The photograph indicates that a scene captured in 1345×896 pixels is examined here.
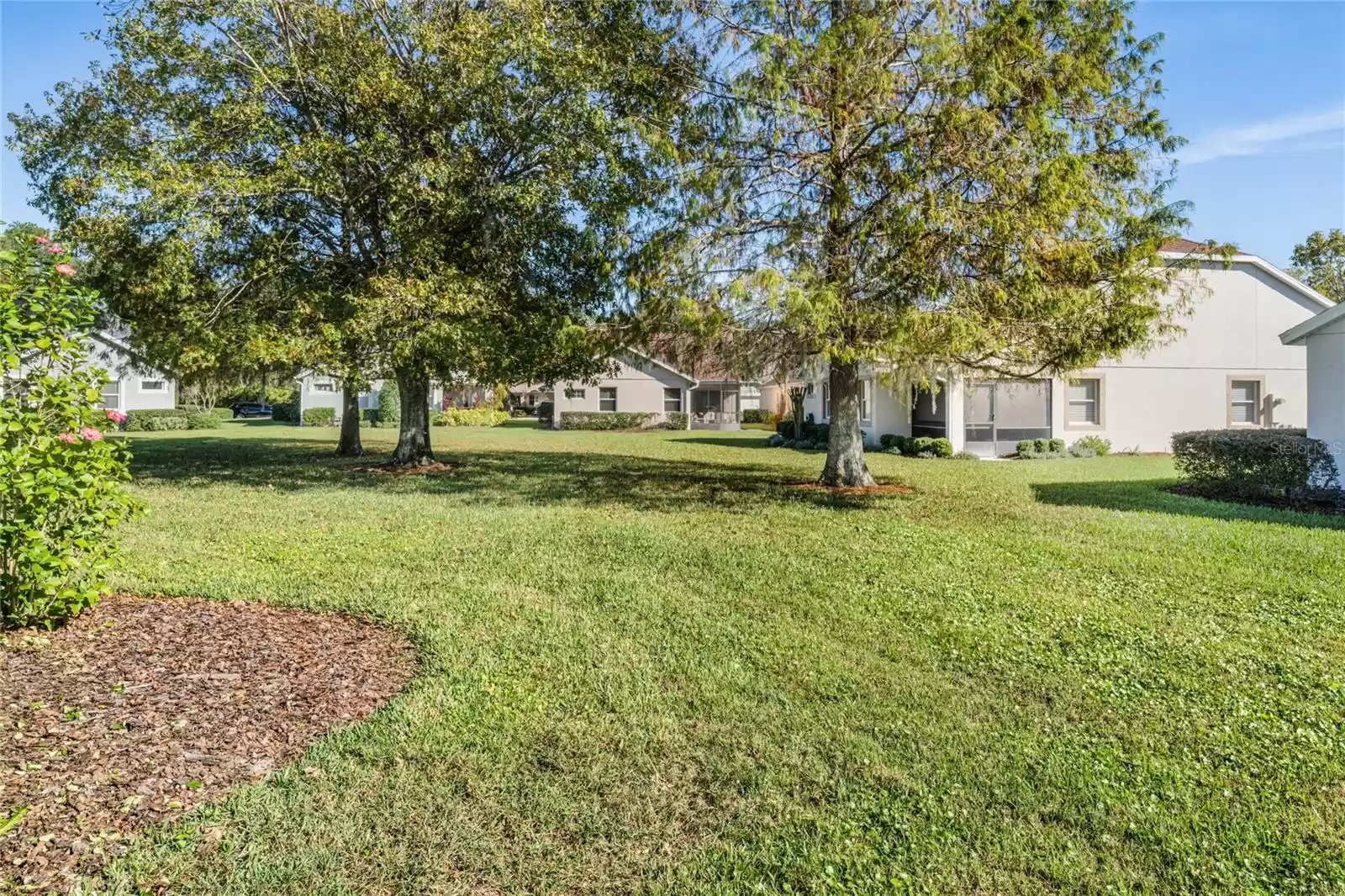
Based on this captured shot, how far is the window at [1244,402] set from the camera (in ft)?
70.1

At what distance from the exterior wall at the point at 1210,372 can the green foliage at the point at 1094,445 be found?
0.99ft

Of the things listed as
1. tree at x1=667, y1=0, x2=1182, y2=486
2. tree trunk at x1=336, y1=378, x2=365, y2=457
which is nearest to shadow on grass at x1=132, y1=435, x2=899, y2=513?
tree trunk at x1=336, y1=378, x2=365, y2=457

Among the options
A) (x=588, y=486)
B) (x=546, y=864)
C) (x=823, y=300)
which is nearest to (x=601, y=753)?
(x=546, y=864)

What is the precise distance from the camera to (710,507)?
10.4 metres

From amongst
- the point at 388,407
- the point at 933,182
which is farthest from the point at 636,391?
the point at 933,182

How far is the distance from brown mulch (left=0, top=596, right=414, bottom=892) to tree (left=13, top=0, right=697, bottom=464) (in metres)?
7.26

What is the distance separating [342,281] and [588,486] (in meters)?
6.10

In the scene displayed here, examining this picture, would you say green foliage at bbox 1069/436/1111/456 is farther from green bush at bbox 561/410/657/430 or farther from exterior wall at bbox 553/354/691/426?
green bush at bbox 561/410/657/430

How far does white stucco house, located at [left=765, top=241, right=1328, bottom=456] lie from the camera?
68.7ft

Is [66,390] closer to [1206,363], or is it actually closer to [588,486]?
[588,486]

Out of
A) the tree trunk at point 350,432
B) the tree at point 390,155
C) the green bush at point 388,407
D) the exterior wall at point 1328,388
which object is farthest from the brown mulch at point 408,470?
the green bush at point 388,407

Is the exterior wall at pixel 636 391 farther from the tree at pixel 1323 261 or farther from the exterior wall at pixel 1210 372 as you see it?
the tree at pixel 1323 261

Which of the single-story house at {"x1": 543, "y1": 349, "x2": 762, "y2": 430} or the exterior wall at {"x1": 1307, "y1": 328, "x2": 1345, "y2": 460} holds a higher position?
the single-story house at {"x1": 543, "y1": 349, "x2": 762, "y2": 430}

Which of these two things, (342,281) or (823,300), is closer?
(823,300)
